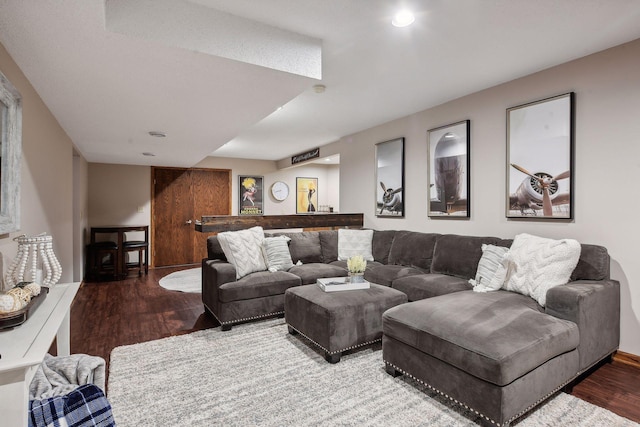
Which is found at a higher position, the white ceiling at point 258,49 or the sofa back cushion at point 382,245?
the white ceiling at point 258,49

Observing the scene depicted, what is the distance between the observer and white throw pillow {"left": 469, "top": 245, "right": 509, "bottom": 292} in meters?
2.65

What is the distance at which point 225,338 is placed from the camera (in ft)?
9.68

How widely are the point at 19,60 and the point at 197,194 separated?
202 inches

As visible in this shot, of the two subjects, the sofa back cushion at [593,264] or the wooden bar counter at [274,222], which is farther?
the wooden bar counter at [274,222]

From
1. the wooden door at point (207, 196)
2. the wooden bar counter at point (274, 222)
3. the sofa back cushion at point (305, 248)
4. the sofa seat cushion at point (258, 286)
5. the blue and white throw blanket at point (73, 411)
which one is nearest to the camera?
the blue and white throw blanket at point (73, 411)

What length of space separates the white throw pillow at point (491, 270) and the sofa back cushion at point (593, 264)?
479mm

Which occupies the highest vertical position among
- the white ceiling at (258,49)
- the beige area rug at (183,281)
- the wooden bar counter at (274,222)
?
the white ceiling at (258,49)

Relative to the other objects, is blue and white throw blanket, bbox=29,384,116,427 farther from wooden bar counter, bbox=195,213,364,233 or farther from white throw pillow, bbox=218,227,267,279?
wooden bar counter, bbox=195,213,364,233

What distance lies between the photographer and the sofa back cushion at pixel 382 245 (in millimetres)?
4172

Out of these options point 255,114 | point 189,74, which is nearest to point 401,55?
point 255,114

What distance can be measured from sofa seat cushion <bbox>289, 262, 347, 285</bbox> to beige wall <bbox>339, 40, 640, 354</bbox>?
5.02 ft

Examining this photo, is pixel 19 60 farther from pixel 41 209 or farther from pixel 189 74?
pixel 41 209

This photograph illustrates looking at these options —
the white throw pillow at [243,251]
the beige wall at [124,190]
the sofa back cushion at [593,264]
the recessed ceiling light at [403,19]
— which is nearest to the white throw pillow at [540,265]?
the sofa back cushion at [593,264]

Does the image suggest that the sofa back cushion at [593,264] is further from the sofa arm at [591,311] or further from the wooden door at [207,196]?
the wooden door at [207,196]
